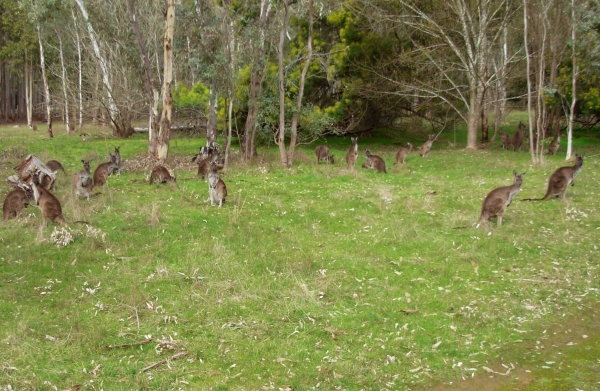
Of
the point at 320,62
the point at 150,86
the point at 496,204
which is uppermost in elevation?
the point at 320,62

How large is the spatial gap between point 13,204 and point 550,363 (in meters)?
11.0

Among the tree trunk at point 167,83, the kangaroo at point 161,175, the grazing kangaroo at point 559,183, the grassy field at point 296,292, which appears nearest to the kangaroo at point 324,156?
the tree trunk at point 167,83

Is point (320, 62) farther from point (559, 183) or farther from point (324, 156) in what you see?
point (559, 183)

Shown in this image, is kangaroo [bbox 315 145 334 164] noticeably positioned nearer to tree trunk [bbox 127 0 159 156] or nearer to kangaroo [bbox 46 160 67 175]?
tree trunk [bbox 127 0 159 156]

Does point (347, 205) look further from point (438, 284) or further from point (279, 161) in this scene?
point (279, 161)

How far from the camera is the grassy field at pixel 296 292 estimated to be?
6672mm

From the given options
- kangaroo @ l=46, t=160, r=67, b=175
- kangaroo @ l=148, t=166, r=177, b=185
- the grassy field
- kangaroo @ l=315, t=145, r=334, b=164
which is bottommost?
the grassy field

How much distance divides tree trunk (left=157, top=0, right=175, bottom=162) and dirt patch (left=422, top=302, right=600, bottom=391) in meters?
15.0

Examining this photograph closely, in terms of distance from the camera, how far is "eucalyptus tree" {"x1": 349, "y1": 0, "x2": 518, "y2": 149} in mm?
23984

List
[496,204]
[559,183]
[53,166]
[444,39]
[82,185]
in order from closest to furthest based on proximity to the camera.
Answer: [496,204] → [559,183] → [82,185] → [53,166] → [444,39]

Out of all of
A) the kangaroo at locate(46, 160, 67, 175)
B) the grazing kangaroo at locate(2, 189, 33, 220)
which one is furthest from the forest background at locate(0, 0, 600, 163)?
the grazing kangaroo at locate(2, 189, 33, 220)

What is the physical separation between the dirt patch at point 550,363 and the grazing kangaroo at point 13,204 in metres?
9.74

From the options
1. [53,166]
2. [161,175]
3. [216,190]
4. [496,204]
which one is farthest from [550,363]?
[53,166]

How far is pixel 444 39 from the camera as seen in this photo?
2522 centimetres
